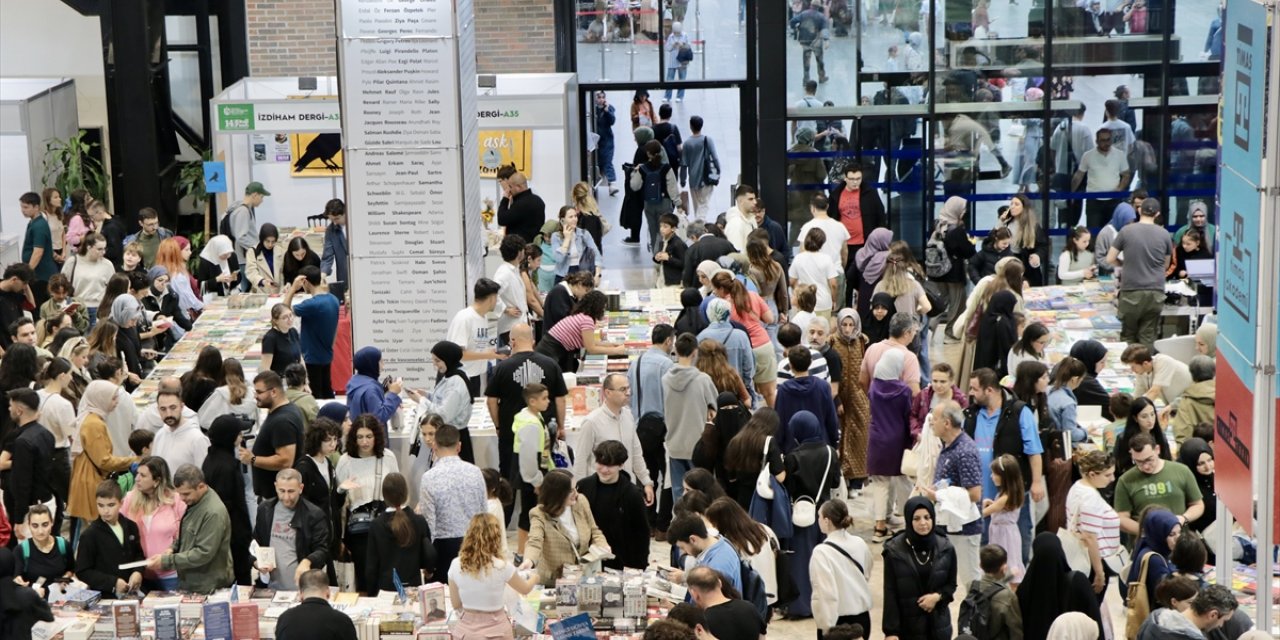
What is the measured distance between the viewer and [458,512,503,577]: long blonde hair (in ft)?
26.6

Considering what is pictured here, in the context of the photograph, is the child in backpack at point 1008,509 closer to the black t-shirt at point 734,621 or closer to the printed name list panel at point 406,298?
the black t-shirt at point 734,621

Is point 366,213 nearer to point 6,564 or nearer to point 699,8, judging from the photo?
point 6,564

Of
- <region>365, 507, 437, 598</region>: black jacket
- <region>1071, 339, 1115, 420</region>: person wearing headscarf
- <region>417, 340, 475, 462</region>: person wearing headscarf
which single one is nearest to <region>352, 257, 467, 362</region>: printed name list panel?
<region>417, 340, 475, 462</region>: person wearing headscarf

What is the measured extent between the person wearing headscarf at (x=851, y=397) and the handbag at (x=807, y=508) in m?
1.87

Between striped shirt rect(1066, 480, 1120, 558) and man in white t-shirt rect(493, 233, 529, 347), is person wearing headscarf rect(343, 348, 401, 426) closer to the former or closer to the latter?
man in white t-shirt rect(493, 233, 529, 347)

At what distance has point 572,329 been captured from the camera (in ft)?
40.1

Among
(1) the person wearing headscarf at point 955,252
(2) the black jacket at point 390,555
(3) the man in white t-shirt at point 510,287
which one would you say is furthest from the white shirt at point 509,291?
(1) the person wearing headscarf at point 955,252

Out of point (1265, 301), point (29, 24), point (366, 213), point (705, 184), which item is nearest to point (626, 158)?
point (705, 184)

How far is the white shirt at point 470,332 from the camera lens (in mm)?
11641

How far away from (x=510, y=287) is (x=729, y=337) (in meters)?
1.90

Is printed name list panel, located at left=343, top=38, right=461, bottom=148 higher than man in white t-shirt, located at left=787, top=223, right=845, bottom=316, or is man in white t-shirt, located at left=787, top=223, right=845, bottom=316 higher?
printed name list panel, located at left=343, top=38, right=461, bottom=148

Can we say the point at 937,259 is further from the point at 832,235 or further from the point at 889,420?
the point at 889,420

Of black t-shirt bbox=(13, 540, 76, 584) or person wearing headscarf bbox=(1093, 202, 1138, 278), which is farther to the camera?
person wearing headscarf bbox=(1093, 202, 1138, 278)

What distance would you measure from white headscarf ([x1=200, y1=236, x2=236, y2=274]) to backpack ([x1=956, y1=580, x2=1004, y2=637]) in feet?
30.2
